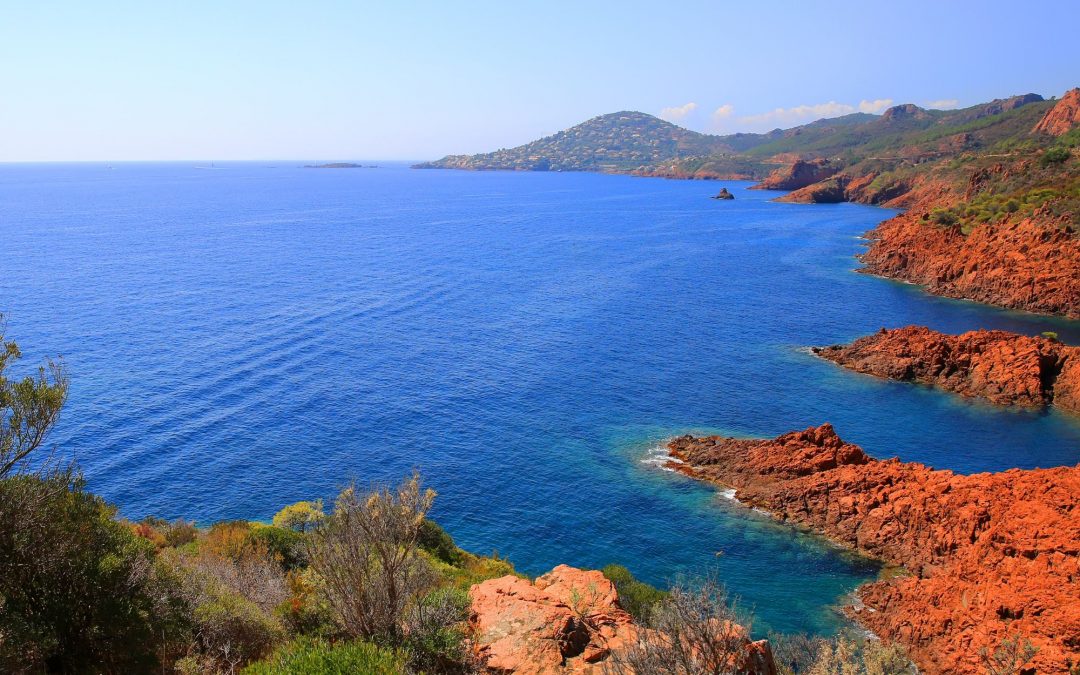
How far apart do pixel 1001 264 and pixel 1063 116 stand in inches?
4594

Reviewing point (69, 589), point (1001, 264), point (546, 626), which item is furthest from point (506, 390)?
point (1001, 264)

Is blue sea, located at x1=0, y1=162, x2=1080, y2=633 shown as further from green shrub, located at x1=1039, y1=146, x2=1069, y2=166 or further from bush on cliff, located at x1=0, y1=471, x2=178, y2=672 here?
green shrub, located at x1=1039, y1=146, x2=1069, y2=166

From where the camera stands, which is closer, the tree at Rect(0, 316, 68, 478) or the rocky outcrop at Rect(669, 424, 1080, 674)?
the tree at Rect(0, 316, 68, 478)

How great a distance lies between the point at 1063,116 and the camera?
17162 centimetres

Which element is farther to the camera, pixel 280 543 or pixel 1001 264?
pixel 1001 264

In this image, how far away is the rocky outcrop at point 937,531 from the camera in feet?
95.2

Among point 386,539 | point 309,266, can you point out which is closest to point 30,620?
point 386,539

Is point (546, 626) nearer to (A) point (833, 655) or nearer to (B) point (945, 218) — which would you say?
(A) point (833, 655)

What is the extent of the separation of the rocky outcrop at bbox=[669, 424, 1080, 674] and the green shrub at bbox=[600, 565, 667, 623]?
11450 millimetres

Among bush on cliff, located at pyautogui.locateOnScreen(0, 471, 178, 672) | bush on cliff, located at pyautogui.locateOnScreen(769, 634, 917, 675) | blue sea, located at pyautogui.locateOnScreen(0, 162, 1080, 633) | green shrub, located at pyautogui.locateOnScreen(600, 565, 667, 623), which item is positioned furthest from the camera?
blue sea, located at pyautogui.locateOnScreen(0, 162, 1080, 633)

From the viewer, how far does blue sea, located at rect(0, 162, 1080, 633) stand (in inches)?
1649

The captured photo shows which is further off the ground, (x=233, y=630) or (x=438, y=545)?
(x=233, y=630)

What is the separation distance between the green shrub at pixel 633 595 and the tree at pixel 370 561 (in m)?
11.2

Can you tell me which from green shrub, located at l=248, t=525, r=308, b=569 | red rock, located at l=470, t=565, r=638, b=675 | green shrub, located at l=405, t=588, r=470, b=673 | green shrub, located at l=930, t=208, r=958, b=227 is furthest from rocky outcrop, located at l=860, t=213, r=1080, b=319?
green shrub, located at l=405, t=588, r=470, b=673
